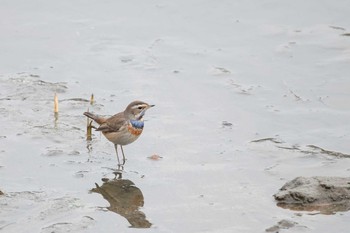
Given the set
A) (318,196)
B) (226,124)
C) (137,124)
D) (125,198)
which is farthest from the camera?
(226,124)

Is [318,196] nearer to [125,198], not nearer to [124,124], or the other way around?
[125,198]

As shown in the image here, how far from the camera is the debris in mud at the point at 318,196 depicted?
8.41 m

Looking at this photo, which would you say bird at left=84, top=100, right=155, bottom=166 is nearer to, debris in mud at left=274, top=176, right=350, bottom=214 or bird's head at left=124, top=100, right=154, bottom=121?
bird's head at left=124, top=100, right=154, bottom=121

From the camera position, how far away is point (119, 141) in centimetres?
1013

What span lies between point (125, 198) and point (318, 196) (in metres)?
2.13

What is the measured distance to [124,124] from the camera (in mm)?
10172

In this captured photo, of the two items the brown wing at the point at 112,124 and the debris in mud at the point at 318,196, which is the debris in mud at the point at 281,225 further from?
the brown wing at the point at 112,124

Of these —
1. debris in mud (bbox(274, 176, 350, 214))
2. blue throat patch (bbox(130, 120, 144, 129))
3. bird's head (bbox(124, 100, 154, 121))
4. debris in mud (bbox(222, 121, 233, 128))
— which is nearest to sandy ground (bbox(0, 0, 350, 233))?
debris in mud (bbox(222, 121, 233, 128))

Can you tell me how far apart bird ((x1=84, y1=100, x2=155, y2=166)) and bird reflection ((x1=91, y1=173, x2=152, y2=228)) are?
58 cm

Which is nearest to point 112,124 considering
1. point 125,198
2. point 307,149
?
point 125,198

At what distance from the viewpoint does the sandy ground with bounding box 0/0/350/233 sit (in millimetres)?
8555

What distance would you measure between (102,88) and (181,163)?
8.57 feet

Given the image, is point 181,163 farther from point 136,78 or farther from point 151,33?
point 151,33

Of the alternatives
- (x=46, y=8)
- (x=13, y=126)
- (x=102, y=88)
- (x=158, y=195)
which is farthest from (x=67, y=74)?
(x=158, y=195)
